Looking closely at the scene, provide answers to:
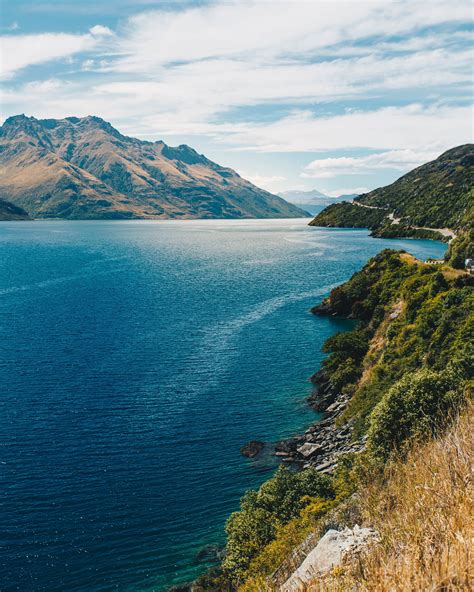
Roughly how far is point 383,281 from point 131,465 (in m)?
81.4

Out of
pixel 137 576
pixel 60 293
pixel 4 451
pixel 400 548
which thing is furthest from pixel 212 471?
pixel 60 293

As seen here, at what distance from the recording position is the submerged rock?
51675mm

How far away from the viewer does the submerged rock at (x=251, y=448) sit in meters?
51.7

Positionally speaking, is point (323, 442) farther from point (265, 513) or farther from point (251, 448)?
point (265, 513)

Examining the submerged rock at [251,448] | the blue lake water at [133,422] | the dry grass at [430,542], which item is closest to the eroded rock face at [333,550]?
the dry grass at [430,542]

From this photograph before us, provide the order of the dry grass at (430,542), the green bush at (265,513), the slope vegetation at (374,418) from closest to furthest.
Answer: the dry grass at (430,542)
the slope vegetation at (374,418)
the green bush at (265,513)

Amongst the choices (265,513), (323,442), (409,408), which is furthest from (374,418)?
(265,513)

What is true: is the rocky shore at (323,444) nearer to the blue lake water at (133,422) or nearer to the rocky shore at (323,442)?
the rocky shore at (323,442)

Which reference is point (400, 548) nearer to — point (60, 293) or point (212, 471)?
point (212, 471)

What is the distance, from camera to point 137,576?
35062mm

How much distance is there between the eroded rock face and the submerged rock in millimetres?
30982

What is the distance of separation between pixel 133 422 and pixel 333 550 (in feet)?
140

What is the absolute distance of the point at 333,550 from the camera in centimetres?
1908

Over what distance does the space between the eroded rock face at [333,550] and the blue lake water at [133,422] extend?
19.6 meters
